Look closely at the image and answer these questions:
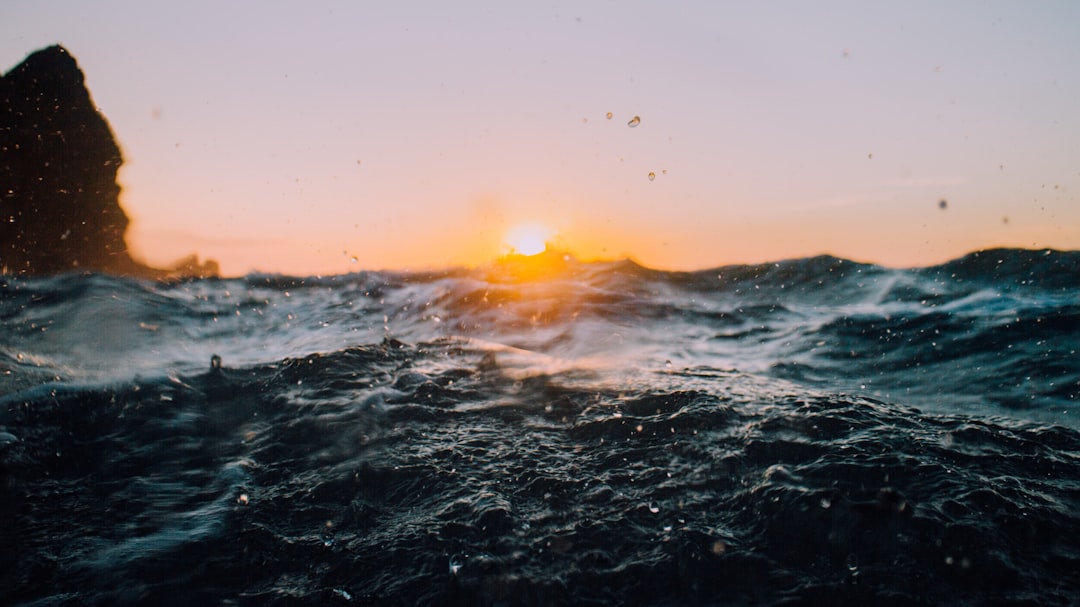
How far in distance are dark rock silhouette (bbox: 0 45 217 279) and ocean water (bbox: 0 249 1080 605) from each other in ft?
28.7

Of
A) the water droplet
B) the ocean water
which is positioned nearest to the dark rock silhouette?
the ocean water

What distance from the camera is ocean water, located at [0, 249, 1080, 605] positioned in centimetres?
248

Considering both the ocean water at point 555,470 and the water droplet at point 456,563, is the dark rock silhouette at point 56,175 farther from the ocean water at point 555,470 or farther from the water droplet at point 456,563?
the water droplet at point 456,563

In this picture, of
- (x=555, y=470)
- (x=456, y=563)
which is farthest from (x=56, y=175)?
(x=456, y=563)

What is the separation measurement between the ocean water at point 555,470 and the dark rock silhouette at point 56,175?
28.7ft

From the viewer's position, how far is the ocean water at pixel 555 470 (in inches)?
97.6

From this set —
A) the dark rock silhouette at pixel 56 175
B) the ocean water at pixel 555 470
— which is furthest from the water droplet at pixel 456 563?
the dark rock silhouette at pixel 56 175

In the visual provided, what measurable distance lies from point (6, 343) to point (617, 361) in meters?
8.17

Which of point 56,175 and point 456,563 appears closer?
point 456,563

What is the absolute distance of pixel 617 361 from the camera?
21.0 ft

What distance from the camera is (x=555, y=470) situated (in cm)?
350

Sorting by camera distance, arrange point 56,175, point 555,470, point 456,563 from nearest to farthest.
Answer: point 456,563 < point 555,470 < point 56,175

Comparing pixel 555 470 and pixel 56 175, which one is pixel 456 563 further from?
pixel 56 175

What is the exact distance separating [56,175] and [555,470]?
727 inches
